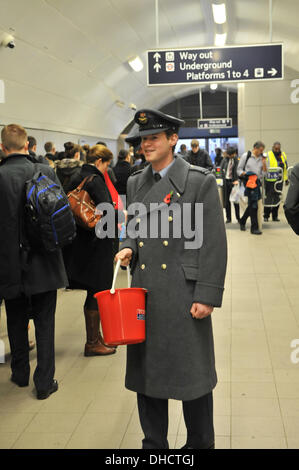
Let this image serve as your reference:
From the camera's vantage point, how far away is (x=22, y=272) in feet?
13.4

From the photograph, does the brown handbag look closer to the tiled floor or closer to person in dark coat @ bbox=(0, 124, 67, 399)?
person in dark coat @ bbox=(0, 124, 67, 399)

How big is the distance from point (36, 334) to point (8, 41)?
5.85 metres

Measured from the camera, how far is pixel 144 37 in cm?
1397

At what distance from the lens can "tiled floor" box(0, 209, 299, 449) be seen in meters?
3.46

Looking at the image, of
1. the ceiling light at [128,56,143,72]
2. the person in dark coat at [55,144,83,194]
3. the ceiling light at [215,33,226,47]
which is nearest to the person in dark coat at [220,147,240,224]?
the ceiling light at [215,33,226,47]

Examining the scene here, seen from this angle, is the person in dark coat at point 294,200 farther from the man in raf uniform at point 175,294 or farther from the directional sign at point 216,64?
the directional sign at point 216,64

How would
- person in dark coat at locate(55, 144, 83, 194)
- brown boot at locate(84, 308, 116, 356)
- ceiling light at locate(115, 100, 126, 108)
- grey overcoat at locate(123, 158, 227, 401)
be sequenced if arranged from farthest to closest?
ceiling light at locate(115, 100, 126, 108) → person in dark coat at locate(55, 144, 83, 194) → brown boot at locate(84, 308, 116, 356) → grey overcoat at locate(123, 158, 227, 401)

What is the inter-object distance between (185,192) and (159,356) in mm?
793

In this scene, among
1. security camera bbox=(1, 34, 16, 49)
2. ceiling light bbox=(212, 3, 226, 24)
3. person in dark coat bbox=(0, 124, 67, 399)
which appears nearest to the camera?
person in dark coat bbox=(0, 124, 67, 399)

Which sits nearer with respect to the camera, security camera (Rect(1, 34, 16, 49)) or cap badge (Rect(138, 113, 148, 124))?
cap badge (Rect(138, 113, 148, 124))

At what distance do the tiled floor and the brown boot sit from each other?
0.07 meters

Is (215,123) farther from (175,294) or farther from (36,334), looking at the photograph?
(175,294)

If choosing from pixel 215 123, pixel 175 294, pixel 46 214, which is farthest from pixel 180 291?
pixel 215 123

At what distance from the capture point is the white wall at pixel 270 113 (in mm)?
16312
